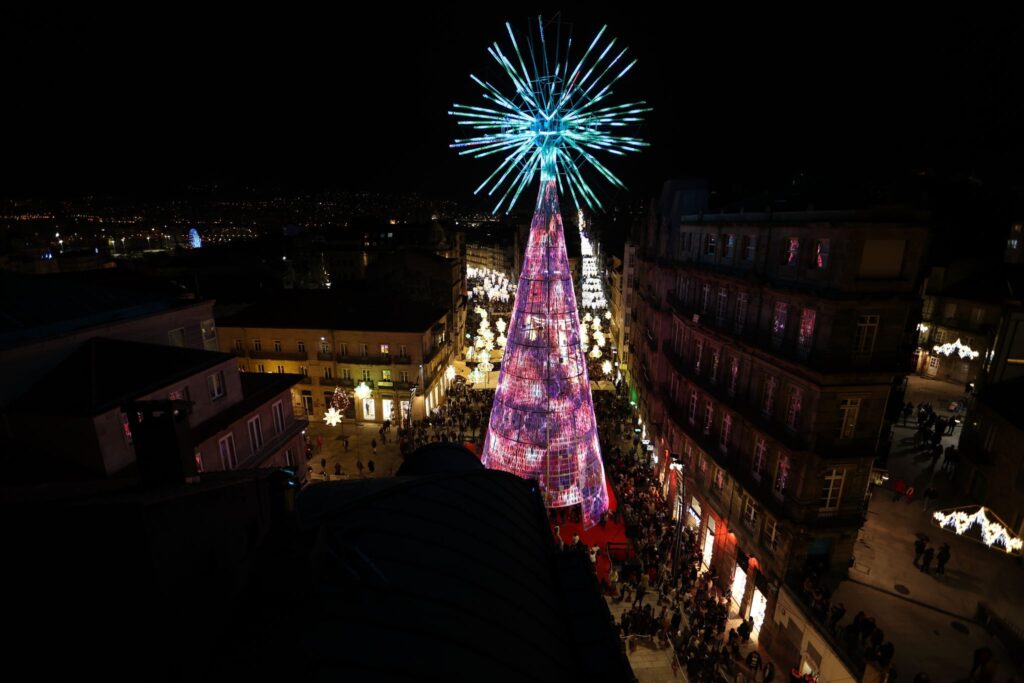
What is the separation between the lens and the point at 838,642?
1594 centimetres

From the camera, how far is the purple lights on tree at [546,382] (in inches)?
840

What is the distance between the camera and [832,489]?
1909 centimetres

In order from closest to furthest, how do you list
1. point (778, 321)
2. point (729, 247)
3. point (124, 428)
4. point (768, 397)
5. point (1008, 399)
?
point (124, 428) < point (778, 321) < point (768, 397) < point (1008, 399) < point (729, 247)

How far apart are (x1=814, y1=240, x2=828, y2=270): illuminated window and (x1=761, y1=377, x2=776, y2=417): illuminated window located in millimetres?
5054

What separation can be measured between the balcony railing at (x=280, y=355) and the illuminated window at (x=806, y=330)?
3439 cm

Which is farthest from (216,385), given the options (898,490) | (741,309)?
(898,490)

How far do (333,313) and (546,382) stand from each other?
24.9 meters

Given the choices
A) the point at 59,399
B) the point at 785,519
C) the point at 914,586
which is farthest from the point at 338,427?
the point at 914,586

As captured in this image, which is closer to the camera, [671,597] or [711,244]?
[671,597]

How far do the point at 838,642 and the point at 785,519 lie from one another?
14.4 feet

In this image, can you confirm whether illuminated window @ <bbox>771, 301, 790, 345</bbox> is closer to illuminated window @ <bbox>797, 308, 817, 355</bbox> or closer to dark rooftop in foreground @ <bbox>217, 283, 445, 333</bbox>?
illuminated window @ <bbox>797, 308, 817, 355</bbox>

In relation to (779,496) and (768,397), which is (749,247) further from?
(779,496)

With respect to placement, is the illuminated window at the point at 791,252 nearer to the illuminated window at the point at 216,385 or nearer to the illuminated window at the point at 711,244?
the illuminated window at the point at 711,244

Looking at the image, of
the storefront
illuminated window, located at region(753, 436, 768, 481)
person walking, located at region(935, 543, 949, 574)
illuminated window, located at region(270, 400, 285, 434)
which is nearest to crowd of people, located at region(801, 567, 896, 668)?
illuminated window, located at region(753, 436, 768, 481)
